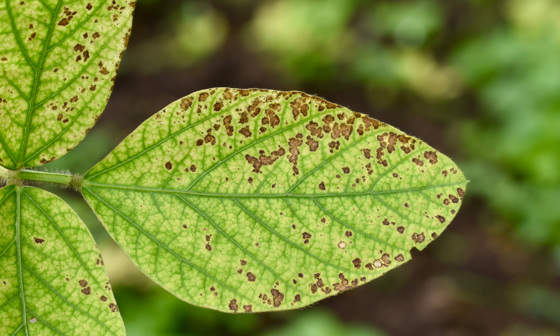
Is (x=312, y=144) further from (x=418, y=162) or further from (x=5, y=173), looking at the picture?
(x=5, y=173)

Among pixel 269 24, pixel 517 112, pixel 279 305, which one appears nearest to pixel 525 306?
pixel 517 112

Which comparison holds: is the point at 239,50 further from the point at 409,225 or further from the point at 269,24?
the point at 409,225

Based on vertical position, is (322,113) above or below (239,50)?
below

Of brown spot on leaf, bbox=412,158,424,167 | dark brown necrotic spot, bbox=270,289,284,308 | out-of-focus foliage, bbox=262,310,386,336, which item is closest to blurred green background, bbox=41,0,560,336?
out-of-focus foliage, bbox=262,310,386,336

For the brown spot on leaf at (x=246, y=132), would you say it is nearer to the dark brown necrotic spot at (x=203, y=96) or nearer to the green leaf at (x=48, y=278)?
the dark brown necrotic spot at (x=203, y=96)

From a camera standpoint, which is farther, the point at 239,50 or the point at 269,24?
the point at 239,50

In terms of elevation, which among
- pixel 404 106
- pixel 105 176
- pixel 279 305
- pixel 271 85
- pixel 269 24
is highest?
pixel 269 24
